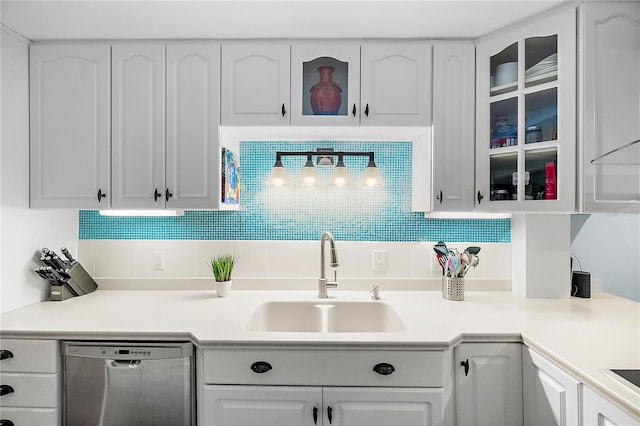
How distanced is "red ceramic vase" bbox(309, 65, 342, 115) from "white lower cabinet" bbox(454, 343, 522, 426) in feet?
3.97

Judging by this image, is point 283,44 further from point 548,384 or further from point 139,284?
point 548,384

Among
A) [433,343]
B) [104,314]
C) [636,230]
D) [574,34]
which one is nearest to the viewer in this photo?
[433,343]

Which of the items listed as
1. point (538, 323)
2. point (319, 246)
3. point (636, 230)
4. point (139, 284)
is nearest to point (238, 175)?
point (319, 246)

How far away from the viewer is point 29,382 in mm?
1577

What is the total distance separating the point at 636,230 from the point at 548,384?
1444 mm

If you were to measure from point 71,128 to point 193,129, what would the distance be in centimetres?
61

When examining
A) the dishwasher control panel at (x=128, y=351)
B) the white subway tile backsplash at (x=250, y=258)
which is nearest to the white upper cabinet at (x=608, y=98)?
the white subway tile backsplash at (x=250, y=258)

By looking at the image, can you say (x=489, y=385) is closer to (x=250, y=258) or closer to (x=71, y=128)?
(x=250, y=258)

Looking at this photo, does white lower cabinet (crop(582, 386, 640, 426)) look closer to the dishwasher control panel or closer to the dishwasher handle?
the dishwasher control panel

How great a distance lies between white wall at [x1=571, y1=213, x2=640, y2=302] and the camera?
87.9 inches

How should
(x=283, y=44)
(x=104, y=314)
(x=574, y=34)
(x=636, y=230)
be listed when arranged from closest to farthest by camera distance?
(x=574, y=34) < (x=104, y=314) < (x=283, y=44) < (x=636, y=230)

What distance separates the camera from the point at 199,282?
227cm

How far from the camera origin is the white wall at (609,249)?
2232 mm

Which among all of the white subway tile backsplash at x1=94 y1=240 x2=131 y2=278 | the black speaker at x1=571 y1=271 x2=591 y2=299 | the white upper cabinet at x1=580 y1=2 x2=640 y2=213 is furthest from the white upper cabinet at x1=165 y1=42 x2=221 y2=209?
the black speaker at x1=571 y1=271 x2=591 y2=299
